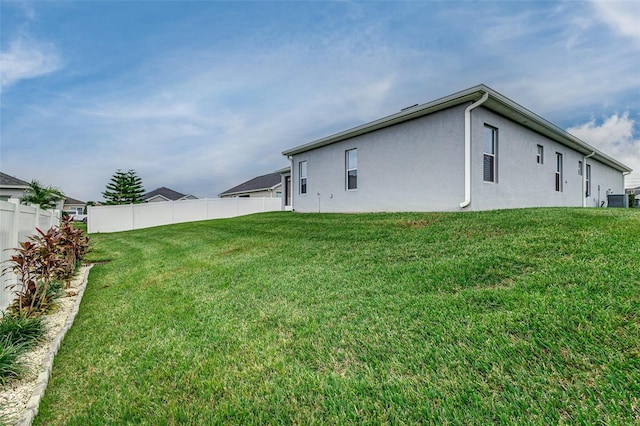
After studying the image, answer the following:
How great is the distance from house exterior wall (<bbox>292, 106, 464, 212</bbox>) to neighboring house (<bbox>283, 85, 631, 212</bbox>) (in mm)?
29

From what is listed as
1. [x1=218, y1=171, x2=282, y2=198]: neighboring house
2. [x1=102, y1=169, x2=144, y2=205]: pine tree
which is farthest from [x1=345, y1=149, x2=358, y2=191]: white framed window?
[x1=102, y1=169, x2=144, y2=205]: pine tree

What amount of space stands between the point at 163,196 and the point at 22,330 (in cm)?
4226

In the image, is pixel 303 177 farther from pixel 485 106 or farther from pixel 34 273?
pixel 34 273

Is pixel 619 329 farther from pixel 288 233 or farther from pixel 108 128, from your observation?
pixel 108 128

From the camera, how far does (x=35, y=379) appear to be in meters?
2.92

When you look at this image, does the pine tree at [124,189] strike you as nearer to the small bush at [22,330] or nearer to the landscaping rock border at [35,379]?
the landscaping rock border at [35,379]

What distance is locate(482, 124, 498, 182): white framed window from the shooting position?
375 inches

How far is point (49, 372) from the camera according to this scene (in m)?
2.97

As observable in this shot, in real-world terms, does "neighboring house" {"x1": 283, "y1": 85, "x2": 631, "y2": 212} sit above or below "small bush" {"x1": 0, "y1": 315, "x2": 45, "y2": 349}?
above

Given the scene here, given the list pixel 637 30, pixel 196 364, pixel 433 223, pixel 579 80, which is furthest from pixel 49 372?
pixel 579 80

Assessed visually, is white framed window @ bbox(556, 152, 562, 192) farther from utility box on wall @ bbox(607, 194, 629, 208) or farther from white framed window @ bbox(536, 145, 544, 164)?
utility box on wall @ bbox(607, 194, 629, 208)

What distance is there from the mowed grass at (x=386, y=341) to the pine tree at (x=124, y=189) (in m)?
37.1

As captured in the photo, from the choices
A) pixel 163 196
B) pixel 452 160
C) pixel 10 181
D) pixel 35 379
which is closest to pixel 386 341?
pixel 35 379

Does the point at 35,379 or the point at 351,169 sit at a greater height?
the point at 351,169
